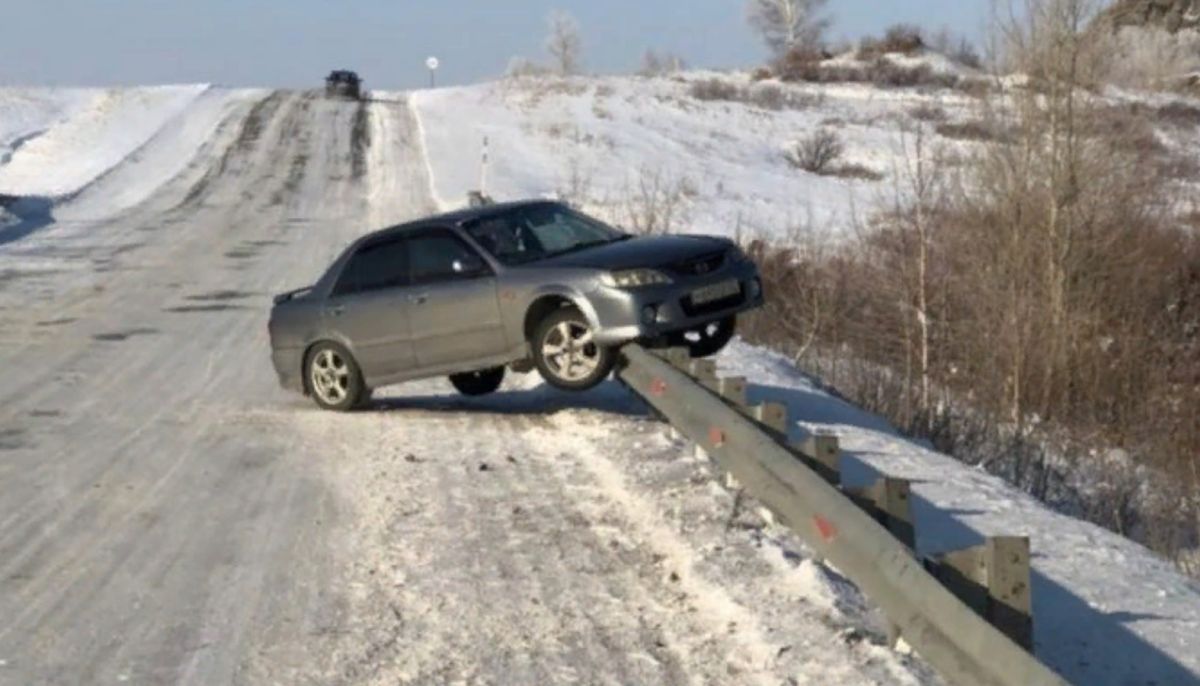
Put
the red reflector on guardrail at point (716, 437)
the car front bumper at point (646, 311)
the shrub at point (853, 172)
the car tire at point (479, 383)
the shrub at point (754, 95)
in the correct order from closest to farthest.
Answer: the red reflector on guardrail at point (716, 437) < the car front bumper at point (646, 311) < the car tire at point (479, 383) < the shrub at point (853, 172) < the shrub at point (754, 95)

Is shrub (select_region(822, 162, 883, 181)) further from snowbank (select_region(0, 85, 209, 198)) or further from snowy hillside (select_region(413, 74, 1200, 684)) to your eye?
snowbank (select_region(0, 85, 209, 198))

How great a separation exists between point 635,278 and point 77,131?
Result: 4781 centimetres

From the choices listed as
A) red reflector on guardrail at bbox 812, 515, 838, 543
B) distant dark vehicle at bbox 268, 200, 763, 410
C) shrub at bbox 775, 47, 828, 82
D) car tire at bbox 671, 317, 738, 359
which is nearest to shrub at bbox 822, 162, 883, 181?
shrub at bbox 775, 47, 828, 82

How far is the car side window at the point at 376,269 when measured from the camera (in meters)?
13.9

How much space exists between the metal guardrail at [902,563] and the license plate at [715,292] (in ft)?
12.5

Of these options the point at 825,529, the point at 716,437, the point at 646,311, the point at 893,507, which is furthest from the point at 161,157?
the point at 825,529

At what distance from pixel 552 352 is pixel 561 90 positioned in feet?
188

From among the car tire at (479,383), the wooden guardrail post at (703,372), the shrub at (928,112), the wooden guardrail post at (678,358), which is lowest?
the shrub at (928,112)

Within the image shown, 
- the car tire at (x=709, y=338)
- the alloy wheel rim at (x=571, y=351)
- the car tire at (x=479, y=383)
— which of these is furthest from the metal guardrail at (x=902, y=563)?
the car tire at (x=479, y=383)

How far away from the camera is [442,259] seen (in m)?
13.6

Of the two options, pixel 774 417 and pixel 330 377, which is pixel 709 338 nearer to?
pixel 330 377

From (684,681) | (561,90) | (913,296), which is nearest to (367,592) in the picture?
(684,681)

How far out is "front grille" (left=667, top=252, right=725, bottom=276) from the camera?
12617 mm

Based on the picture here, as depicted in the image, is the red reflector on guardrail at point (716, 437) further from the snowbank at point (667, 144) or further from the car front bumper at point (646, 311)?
the snowbank at point (667, 144)
